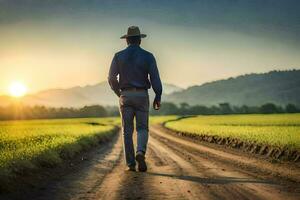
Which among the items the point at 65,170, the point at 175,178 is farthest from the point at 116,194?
the point at 65,170

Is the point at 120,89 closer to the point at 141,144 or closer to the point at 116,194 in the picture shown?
the point at 141,144

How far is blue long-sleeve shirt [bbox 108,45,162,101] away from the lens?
36.7ft

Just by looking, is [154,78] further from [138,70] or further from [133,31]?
[133,31]

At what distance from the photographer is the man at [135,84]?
11141mm

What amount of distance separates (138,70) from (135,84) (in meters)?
0.35

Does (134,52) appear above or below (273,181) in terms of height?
above

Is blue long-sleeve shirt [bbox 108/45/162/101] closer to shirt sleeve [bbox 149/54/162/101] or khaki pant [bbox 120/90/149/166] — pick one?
shirt sleeve [bbox 149/54/162/101]

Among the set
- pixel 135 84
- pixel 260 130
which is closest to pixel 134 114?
pixel 135 84

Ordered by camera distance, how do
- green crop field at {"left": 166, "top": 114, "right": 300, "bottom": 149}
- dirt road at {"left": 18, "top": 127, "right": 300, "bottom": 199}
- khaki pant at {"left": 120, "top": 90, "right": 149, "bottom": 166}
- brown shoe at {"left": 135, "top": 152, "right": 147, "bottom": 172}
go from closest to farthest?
dirt road at {"left": 18, "top": 127, "right": 300, "bottom": 199}, brown shoe at {"left": 135, "top": 152, "right": 147, "bottom": 172}, khaki pant at {"left": 120, "top": 90, "right": 149, "bottom": 166}, green crop field at {"left": 166, "top": 114, "right": 300, "bottom": 149}

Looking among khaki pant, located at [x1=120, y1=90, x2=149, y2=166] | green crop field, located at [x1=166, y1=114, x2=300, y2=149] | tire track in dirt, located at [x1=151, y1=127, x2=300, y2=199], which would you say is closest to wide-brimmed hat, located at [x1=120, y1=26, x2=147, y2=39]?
khaki pant, located at [x1=120, y1=90, x2=149, y2=166]

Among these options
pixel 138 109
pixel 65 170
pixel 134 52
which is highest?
pixel 134 52

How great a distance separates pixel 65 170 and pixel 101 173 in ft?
5.89

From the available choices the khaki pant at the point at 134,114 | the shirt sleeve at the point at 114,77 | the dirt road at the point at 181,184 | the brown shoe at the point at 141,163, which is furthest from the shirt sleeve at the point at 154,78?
the dirt road at the point at 181,184

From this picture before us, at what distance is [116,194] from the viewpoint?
7.63 m
